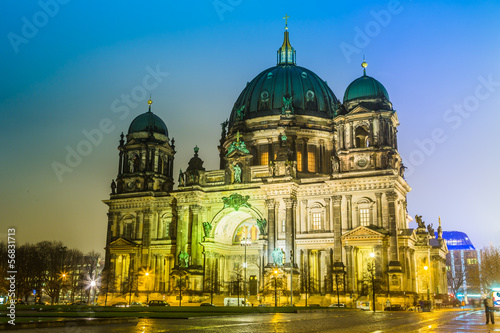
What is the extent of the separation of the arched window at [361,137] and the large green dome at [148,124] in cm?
3057

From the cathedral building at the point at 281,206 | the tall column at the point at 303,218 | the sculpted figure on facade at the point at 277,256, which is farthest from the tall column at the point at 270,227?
the tall column at the point at 303,218

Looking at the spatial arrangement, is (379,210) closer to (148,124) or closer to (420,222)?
(420,222)

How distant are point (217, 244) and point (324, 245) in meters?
14.8

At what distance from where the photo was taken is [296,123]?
78.6 meters

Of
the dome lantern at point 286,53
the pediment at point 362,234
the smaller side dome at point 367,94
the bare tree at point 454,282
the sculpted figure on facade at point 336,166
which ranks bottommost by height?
the bare tree at point 454,282

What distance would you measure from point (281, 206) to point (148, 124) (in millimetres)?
26697

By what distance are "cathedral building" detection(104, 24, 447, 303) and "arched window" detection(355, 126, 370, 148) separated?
0.90ft

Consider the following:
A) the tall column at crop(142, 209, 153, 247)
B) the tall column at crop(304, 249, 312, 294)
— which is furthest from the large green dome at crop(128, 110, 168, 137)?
the tall column at crop(304, 249, 312, 294)

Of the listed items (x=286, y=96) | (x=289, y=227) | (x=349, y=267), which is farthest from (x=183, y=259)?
(x=286, y=96)

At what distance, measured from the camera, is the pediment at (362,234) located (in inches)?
2398

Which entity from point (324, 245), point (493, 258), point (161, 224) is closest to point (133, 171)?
point (161, 224)

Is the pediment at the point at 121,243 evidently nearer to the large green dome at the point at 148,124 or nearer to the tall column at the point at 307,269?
the large green dome at the point at 148,124

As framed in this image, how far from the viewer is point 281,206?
224 ft

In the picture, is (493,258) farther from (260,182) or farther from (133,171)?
(133,171)
